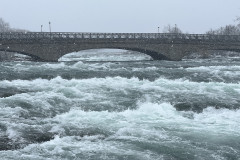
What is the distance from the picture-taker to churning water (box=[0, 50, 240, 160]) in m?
11.8

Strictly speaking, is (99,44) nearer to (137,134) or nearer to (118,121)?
(118,121)

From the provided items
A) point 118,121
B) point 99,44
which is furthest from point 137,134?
point 99,44

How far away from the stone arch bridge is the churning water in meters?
25.3

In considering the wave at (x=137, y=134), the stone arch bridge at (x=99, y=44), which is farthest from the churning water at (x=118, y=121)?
the stone arch bridge at (x=99, y=44)

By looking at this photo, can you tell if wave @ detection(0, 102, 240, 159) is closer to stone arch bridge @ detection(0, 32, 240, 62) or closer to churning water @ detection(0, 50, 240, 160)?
churning water @ detection(0, 50, 240, 160)

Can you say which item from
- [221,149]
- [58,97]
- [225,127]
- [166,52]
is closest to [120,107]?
[58,97]

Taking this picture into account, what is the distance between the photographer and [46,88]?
74.0ft

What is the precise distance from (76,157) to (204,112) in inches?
377

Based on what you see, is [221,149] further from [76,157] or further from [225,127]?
[76,157]

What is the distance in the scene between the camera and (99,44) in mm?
55750

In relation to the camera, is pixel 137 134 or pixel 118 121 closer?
pixel 137 134

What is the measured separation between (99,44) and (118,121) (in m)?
41.0

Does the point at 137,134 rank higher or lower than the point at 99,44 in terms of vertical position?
lower

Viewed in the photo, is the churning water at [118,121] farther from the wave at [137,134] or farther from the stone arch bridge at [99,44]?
the stone arch bridge at [99,44]
